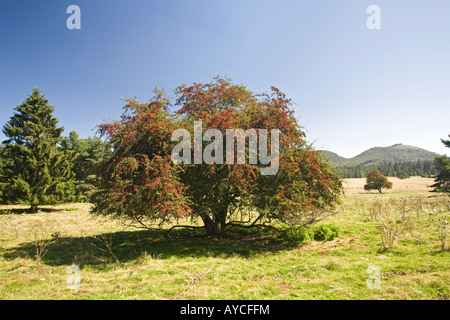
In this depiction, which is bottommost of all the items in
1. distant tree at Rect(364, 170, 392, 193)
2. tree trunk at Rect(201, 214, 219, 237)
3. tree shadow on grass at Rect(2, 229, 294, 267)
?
tree shadow on grass at Rect(2, 229, 294, 267)

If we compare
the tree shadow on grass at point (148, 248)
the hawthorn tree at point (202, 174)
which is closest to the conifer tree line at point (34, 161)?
the tree shadow on grass at point (148, 248)

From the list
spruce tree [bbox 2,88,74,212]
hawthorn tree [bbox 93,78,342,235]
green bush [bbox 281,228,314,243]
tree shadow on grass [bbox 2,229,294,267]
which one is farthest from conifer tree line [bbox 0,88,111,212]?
green bush [bbox 281,228,314,243]

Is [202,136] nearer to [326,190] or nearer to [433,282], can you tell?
[326,190]

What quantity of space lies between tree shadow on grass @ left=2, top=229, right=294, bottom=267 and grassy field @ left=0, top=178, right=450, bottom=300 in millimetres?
47

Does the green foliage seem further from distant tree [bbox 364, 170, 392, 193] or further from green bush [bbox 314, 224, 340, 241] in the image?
distant tree [bbox 364, 170, 392, 193]

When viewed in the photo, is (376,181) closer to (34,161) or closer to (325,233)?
(325,233)

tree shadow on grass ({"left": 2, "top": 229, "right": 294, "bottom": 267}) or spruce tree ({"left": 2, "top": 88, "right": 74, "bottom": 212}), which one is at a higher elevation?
spruce tree ({"left": 2, "top": 88, "right": 74, "bottom": 212})

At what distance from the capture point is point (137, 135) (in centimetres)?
970

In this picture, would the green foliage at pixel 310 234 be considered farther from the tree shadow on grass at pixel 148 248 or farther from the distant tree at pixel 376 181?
the distant tree at pixel 376 181

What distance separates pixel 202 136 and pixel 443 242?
985 cm

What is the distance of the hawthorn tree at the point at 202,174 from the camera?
8.37 metres

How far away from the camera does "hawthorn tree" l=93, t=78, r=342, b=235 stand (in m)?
8.37

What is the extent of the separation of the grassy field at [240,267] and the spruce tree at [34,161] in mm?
11605
